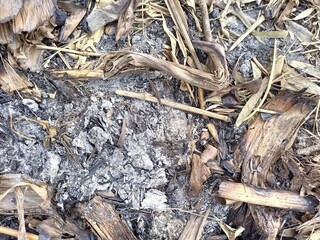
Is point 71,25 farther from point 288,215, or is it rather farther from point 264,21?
point 288,215

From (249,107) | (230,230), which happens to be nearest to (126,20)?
(249,107)

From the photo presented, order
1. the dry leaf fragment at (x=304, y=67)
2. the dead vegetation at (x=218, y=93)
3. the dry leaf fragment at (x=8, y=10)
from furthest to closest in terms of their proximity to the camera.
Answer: the dry leaf fragment at (x=304, y=67) < the dead vegetation at (x=218, y=93) < the dry leaf fragment at (x=8, y=10)

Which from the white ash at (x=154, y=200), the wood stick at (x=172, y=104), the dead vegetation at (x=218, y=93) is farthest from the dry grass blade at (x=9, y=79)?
the white ash at (x=154, y=200)

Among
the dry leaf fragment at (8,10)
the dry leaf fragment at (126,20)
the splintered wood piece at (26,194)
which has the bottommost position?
the splintered wood piece at (26,194)

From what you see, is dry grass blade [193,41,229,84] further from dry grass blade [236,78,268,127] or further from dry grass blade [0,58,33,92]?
dry grass blade [0,58,33,92]

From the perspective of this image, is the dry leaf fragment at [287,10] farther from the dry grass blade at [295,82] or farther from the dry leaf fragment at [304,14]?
the dry grass blade at [295,82]

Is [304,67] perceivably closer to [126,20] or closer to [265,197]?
[265,197]

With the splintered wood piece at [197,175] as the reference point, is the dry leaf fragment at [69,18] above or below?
above
